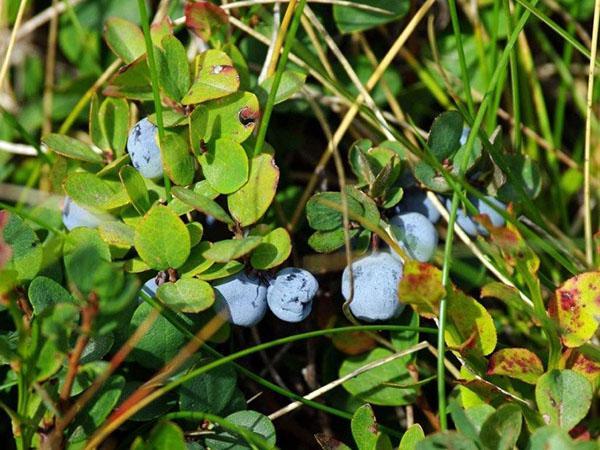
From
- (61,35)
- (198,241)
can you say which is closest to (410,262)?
(198,241)

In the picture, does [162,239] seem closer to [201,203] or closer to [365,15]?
[201,203]

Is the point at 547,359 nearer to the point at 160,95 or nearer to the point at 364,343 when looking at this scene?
the point at 364,343

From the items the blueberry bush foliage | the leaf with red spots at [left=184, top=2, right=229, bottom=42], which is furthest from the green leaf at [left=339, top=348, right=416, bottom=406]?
the leaf with red spots at [left=184, top=2, right=229, bottom=42]

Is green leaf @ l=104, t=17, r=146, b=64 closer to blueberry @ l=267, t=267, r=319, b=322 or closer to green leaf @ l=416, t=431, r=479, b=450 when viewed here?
blueberry @ l=267, t=267, r=319, b=322

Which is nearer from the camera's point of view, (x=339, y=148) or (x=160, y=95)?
(x=160, y=95)

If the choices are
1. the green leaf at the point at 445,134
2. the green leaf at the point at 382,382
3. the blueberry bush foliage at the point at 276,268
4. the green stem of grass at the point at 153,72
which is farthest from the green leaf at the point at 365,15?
the green leaf at the point at 382,382

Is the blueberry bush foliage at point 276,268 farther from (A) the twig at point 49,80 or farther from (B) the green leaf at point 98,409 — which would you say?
(A) the twig at point 49,80
